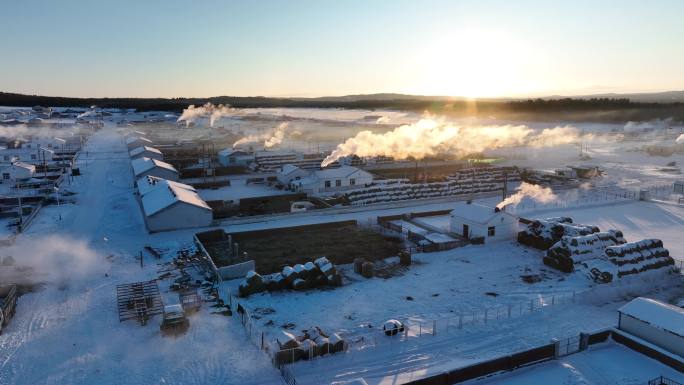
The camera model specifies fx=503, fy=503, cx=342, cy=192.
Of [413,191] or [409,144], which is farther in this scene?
[409,144]

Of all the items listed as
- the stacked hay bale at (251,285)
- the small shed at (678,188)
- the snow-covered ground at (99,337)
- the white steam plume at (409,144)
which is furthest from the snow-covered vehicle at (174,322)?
the small shed at (678,188)

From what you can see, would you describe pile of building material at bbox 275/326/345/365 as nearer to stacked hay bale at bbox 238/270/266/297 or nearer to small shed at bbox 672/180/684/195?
stacked hay bale at bbox 238/270/266/297

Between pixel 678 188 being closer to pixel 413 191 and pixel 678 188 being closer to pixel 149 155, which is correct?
pixel 413 191

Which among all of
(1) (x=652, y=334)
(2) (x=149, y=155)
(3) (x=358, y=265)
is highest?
(2) (x=149, y=155)

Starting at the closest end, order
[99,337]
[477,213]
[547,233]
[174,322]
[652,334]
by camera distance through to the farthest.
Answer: [652,334]
[99,337]
[174,322]
[547,233]
[477,213]

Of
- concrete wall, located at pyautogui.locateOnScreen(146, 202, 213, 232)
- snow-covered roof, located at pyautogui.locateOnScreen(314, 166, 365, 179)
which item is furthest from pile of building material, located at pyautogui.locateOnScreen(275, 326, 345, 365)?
snow-covered roof, located at pyautogui.locateOnScreen(314, 166, 365, 179)

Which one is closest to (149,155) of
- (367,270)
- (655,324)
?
(367,270)

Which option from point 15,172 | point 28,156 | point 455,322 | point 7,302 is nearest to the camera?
point 455,322

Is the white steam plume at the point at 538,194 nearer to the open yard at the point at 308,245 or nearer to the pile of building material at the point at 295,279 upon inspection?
the open yard at the point at 308,245
